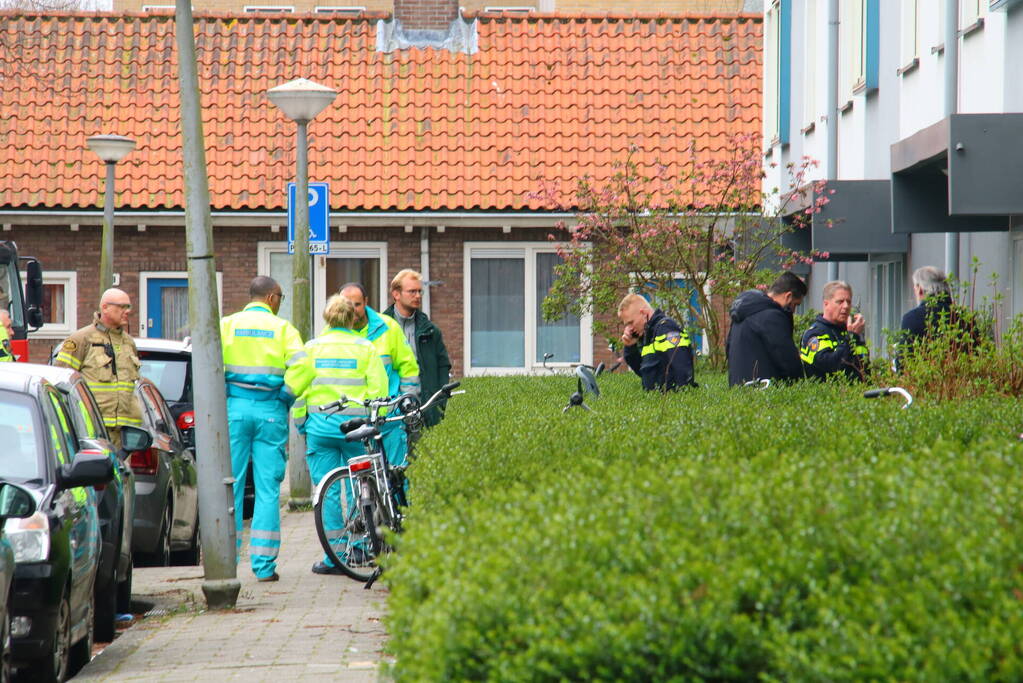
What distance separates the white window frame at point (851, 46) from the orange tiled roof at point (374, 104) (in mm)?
6565

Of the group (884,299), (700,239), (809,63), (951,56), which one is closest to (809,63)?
(809,63)

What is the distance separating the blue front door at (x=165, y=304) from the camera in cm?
2467

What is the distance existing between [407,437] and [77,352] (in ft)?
10.4

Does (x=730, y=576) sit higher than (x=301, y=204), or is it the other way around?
(x=301, y=204)

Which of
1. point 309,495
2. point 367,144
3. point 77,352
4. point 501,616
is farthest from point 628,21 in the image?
point 501,616

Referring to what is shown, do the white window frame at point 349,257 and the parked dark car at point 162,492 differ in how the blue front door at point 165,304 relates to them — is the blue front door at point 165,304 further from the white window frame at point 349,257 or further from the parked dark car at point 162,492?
the parked dark car at point 162,492

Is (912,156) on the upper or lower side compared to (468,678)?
upper

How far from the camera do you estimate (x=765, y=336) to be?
1067 cm

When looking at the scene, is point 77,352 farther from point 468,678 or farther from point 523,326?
point 523,326

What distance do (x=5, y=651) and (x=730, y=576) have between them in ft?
12.7

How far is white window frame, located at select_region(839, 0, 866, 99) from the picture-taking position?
1759 cm

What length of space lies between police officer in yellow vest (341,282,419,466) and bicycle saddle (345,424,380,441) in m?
1.07

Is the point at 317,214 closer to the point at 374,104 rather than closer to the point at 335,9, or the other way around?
the point at 374,104

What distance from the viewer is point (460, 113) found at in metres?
26.0
